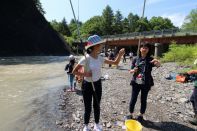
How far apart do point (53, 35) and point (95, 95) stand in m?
70.7

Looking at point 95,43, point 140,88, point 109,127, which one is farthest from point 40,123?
point 95,43

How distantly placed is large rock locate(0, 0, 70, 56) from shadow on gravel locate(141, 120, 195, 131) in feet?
176

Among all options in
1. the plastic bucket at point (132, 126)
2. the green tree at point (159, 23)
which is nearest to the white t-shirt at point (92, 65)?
the plastic bucket at point (132, 126)

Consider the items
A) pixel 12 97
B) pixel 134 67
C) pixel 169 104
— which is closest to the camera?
pixel 134 67

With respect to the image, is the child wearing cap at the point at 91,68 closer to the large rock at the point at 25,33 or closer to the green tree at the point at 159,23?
the large rock at the point at 25,33

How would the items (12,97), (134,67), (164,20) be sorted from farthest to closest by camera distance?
(164,20) < (12,97) < (134,67)

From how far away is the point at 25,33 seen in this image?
6831 cm

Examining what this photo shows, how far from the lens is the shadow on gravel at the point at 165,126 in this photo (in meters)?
8.12

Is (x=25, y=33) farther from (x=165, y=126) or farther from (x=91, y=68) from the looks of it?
(x=91, y=68)

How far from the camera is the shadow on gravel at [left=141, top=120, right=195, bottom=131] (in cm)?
812

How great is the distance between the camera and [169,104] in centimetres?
1098

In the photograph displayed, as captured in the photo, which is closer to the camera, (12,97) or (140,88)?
(140,88)

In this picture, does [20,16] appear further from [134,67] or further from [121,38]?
[134,67]

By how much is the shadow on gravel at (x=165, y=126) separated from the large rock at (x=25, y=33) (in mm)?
53593
